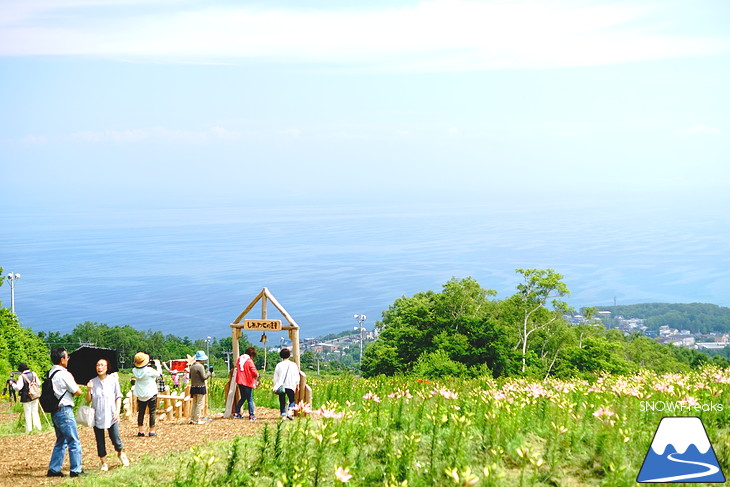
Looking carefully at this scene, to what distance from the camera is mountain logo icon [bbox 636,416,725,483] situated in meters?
7.38

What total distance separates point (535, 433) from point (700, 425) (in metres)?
1.94

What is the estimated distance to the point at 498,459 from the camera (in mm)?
7820

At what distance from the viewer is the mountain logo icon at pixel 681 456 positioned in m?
7.38

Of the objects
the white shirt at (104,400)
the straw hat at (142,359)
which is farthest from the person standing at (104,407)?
the straw hat at (142,359)

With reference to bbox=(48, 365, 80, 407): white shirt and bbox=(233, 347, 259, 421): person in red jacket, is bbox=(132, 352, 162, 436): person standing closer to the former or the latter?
bbox=(233, 347, 259, 421): person in red jacket

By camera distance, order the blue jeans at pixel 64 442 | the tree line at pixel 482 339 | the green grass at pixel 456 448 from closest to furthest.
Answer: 1. the green grass at pixel 456 448
2. the blue jeans at pixel 64 442
3. the tree line at pixel 482 339

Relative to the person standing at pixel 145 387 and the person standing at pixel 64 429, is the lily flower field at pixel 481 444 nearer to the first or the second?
the person standing at pixel 64 429

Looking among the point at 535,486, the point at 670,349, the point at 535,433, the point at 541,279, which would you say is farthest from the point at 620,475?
the point at 670,349

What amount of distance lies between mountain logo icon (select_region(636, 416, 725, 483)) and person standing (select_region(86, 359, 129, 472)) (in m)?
6.15

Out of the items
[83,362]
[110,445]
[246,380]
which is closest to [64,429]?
[110,445]

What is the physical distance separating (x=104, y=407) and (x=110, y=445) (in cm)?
169

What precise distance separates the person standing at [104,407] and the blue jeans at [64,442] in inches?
10.1

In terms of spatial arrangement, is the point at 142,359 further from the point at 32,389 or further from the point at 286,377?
the point at 32,389

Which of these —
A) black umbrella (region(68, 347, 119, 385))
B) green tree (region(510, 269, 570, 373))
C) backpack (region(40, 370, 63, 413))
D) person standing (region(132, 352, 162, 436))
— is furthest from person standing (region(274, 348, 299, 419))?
green tree (region(510, 269, 570, 373))
